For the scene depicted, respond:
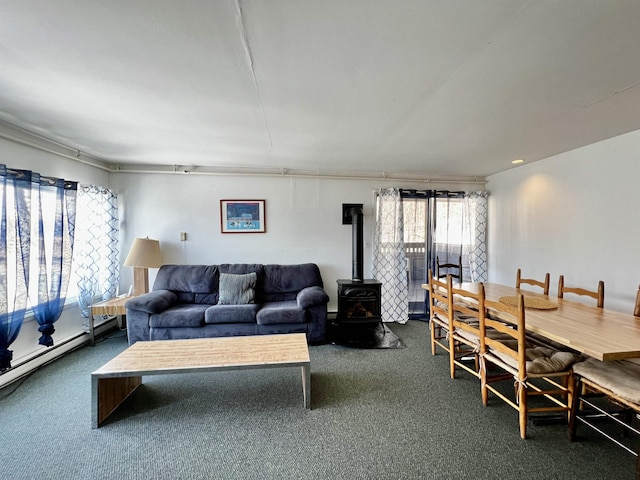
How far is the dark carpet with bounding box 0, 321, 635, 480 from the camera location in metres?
1.51

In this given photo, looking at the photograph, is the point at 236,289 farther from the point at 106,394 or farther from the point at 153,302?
the point at 106,394

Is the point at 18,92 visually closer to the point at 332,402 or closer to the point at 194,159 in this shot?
the point at 194,159

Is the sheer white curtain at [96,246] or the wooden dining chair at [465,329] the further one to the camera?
the sheer white curtain at [96,246]

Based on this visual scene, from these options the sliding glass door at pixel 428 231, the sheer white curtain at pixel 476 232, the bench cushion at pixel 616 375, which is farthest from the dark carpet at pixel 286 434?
the sheer white curtain at pixel 476 232

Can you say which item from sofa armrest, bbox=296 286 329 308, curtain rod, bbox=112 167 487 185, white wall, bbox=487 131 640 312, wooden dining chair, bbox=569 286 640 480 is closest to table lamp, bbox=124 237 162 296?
curtain rod, bbox=112 167 487 185

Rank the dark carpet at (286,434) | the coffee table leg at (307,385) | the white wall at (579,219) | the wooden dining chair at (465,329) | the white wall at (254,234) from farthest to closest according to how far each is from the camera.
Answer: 1. the white wall at (254,234)
2. the white wall at (579,219)
3. the wooden dining chair at (465,329)
4. the coffee table leg at (307,385)
5. the dark carpet at (286,434)

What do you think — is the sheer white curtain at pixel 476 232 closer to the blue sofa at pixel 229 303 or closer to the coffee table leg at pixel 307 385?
the blue sofa at pixel 229 303

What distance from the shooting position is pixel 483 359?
2.05 meters

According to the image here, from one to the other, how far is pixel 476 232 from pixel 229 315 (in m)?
3.93

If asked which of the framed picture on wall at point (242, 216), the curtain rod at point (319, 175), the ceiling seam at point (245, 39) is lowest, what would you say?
the framed picture on wall at point (242, 216)

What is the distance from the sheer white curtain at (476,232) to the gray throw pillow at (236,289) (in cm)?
342

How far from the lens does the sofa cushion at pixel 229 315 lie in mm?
3070

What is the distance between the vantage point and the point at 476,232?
4254 millimetres

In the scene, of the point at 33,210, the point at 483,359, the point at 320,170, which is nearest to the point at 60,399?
the point at 33,210
